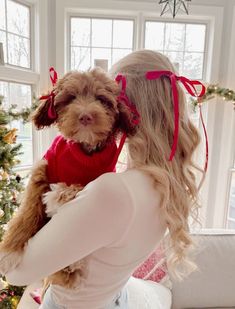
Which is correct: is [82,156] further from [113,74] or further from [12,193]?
[12,193]

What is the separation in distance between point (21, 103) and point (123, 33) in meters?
1.28

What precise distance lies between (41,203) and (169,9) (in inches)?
97.2

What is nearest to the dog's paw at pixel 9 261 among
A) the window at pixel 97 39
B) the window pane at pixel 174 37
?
the window at pixel 97 39

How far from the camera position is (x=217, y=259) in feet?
5.59

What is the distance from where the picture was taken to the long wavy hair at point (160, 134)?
71 centimetres

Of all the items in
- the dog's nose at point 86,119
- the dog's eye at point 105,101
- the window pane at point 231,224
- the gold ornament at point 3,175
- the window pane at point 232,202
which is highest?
the dog's eye at point 105,101

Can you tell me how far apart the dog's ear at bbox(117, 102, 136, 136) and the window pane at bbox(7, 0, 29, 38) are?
2.03 m

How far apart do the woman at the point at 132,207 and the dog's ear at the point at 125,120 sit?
0.10ft

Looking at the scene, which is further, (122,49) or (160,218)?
(122,49)

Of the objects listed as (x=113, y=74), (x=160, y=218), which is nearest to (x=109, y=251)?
(x=160, y=218)

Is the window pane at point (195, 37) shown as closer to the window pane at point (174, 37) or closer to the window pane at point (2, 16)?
the window pane at point (174, 37)

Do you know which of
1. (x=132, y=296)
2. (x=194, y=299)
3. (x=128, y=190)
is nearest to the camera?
(x=128, y=190)

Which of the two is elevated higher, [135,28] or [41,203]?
[135,28]

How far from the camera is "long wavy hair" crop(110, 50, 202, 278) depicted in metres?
0.71
